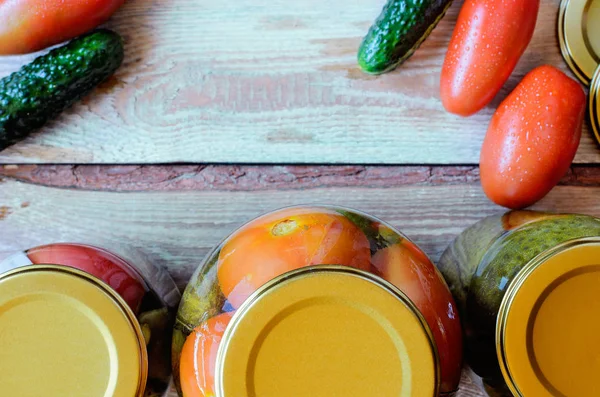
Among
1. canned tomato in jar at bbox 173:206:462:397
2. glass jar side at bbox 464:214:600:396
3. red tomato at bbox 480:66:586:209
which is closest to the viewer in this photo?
canned tomato in jar at bbox 173:206:462:397

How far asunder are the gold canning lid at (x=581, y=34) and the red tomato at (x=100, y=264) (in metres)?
0.59

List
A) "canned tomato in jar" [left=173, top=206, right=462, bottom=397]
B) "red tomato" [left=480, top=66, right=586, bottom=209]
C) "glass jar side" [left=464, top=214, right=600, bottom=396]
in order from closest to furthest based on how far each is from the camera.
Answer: "canned tomato in jar" [left=173, top=206, right=462, bottom=397], "glass jar side" [left=464, top=214, right=600, bottom=396], "red tomato" [left=480, top=66, right=586, bottom=209]

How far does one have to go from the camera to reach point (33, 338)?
0.48 m

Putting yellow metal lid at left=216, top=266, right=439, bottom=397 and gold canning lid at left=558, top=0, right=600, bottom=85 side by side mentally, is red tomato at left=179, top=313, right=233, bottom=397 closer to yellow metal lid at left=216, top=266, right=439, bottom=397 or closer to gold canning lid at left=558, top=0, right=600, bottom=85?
yellow metal lid at left=216, top=266, right=439, bottom=397

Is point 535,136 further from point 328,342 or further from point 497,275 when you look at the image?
point 328,342

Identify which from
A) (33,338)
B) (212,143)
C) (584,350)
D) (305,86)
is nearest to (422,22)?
(305,86)

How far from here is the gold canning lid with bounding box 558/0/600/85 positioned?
0.71m

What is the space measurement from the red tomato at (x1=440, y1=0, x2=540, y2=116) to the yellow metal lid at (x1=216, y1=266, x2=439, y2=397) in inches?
12.9

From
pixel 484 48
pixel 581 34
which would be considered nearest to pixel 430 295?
pixel 484 48

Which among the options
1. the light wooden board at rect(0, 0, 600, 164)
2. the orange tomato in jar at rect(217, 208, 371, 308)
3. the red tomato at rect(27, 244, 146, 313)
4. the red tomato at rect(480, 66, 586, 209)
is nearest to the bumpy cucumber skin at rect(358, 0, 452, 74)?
the light wooden board at rect(0, 0, 600, 164)

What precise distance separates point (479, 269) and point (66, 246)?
1.39 ft

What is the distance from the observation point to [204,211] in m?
0.73

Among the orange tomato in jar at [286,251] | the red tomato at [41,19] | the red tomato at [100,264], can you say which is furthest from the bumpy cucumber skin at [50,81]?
the orange tomato in jar at [286,251]

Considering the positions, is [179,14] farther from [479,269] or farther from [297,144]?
[479,269]
